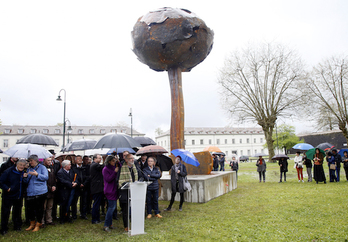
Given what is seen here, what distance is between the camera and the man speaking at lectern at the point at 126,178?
5449 mm

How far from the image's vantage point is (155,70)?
11.8 m

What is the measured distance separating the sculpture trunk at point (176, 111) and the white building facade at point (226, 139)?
60483 mm

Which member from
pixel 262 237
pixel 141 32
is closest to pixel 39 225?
pixel 262 237

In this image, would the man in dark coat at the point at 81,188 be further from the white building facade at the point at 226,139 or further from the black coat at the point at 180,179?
the white building facade at the point at 226,139

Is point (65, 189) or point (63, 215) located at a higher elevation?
point (65, 189)

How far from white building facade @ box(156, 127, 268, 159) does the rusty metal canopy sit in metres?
61.4

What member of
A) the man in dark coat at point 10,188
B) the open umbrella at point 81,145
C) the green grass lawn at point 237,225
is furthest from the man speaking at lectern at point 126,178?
the open umbrella at point 81,145

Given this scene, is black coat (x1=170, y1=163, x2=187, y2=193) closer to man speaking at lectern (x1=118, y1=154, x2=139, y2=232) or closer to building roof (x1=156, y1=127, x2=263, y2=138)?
man speaking at lectern (x1=118, y1=154, x2=139, y2=232)

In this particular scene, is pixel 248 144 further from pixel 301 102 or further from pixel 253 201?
pixel 253 201

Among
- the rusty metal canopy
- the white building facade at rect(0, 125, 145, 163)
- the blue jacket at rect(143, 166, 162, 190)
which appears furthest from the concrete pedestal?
the white building facade at rect(0, 125, 145, 163)

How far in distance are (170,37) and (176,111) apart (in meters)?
3.26

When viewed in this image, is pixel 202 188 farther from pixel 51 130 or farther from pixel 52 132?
pixel 51 130

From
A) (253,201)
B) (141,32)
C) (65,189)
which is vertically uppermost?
(141,32)

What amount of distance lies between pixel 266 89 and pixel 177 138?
2121 cm
